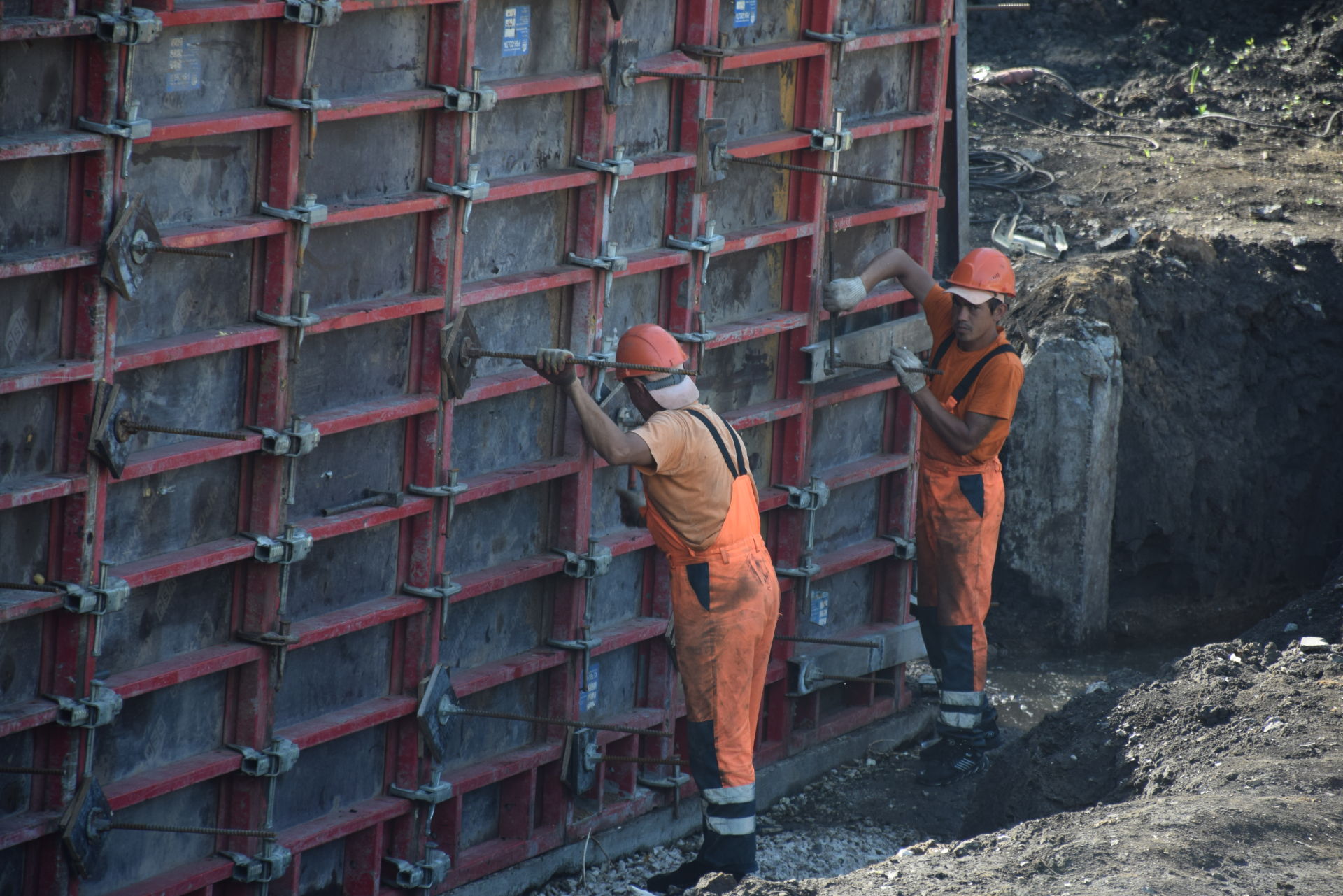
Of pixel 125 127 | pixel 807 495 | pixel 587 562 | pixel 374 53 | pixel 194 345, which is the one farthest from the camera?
pixel 807 495

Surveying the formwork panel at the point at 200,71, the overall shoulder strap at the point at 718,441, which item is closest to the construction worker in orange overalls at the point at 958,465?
the overall shoulder strap at the point at 718,441

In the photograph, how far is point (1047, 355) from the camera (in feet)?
30.6

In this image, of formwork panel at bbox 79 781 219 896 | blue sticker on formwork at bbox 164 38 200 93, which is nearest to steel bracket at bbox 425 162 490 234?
blue sticker on formwork at bbox 164 38 200 93

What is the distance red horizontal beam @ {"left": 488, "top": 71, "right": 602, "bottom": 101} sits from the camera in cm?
562

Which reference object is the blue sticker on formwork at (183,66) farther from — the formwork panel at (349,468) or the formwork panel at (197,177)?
the formwork panel at (349,468)

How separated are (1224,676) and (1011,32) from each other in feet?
40.9

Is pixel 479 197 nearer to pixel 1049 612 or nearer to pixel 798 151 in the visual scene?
pixel 798 151

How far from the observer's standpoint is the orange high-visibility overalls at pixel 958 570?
7699 mm

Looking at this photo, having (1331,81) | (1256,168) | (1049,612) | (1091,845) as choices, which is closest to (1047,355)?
(1049,612)

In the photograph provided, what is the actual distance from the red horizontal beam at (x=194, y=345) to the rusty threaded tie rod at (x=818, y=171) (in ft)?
7.58

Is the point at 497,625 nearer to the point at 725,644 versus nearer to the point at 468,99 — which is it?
the point at 725,644

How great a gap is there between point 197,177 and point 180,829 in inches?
80.0

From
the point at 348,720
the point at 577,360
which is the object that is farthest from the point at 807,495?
the point at 348,720

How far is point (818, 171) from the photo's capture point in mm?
7027
